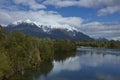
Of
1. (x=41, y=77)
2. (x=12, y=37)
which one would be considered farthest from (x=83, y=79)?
(x=12, y=37)

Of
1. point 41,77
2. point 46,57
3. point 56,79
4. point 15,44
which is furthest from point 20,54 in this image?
point 46,57

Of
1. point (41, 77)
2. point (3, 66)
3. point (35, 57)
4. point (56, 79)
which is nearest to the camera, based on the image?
point (3, 66)

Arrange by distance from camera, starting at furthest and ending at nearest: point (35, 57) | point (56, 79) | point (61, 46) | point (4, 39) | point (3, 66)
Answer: point (61, 46), point (35, 57), point (4, 39), point (56, 79), point (3, 66)

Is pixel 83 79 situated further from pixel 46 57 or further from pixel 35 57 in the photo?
pixel 46 57

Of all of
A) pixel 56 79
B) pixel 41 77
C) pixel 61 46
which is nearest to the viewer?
pixel 56 79

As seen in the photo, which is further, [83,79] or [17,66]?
[17,66]

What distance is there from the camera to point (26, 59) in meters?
72.2

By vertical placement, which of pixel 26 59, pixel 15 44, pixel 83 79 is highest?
pixel 15 44

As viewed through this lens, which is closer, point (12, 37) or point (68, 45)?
point (12, 37)

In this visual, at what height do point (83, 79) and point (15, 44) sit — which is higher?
point (15, 44)

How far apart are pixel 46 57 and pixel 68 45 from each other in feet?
231

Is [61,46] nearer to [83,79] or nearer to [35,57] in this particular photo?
[35,57]

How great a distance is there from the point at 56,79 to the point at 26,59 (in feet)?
46.2

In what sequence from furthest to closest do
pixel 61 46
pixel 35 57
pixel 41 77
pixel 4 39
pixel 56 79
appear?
pixel 61 46
pixel 35 57
pixel 4 39
pixel 41 77
pixel 56 79
